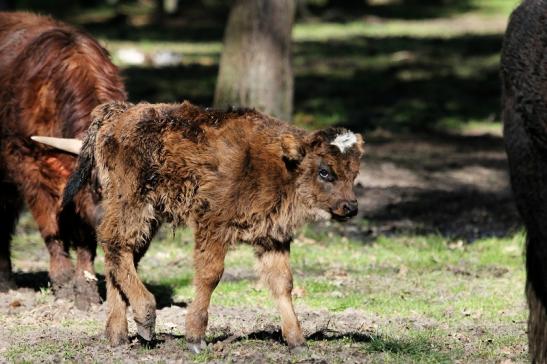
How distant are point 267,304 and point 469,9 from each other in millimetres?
29940

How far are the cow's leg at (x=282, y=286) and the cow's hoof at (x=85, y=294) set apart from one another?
7.58ft

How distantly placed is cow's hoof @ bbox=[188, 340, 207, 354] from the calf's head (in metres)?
1.13

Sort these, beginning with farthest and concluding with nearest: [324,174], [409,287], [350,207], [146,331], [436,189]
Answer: [436,189] < [409,287] < [146,331] < [324,174] < [350,207]

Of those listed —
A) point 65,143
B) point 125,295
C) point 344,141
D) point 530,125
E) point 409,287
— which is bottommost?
point 409,287

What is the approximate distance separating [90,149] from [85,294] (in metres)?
1.80

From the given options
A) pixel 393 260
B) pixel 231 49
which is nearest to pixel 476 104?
pixel 231 49

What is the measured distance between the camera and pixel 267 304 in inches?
379

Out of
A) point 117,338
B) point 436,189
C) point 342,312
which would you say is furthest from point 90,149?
point 436,189

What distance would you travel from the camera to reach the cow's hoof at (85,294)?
9.23 metres

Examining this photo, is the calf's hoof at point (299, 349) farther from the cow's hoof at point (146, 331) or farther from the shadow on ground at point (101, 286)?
the shadow on ground at point (101, 286)

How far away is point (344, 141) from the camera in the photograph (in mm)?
7090

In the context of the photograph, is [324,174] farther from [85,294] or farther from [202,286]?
[85,294]

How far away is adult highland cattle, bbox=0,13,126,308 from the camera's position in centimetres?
919

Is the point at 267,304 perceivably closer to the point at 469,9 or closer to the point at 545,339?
the point at 545,339
